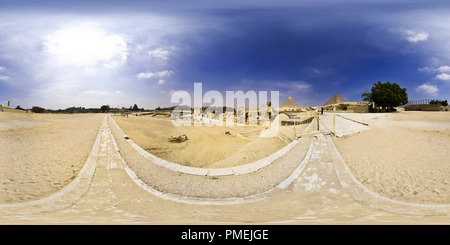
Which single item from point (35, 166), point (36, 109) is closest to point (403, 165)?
point (35, 166)

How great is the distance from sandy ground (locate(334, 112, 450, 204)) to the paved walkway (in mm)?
369

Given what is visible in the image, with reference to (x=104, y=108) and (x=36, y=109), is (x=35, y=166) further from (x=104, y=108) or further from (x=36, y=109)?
(x=104, y=108)

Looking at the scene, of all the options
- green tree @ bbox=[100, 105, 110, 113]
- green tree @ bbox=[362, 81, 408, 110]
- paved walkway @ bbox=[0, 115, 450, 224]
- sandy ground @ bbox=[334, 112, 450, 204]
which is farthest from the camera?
green tree @ bbox=[100, 105, 110, 113]

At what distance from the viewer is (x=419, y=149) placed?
595cm

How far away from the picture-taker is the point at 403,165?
4.86m

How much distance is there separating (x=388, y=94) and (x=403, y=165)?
24.6 m

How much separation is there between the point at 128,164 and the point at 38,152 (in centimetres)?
363

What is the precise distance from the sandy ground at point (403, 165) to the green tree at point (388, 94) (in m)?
20.1

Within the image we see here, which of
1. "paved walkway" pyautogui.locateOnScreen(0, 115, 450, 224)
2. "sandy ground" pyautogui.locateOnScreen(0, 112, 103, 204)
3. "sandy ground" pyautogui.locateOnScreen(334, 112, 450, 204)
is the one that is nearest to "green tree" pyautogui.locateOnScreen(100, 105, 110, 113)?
"sandy ground" pyautogui.locateOnScreen(0, 112, 103, 204)

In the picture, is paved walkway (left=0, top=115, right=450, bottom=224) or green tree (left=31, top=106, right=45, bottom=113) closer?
paved walkway (left=0, top=115, right=450, bottom=224)

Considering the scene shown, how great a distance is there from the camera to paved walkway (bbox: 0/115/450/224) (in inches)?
105

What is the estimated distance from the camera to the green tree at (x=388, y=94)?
23141mm

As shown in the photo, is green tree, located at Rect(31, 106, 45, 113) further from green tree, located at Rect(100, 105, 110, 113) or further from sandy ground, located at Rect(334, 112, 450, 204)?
sandy ground, located at Rect(334, 112, 450, 204)

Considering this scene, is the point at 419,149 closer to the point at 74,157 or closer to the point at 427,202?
the point at 427,202
